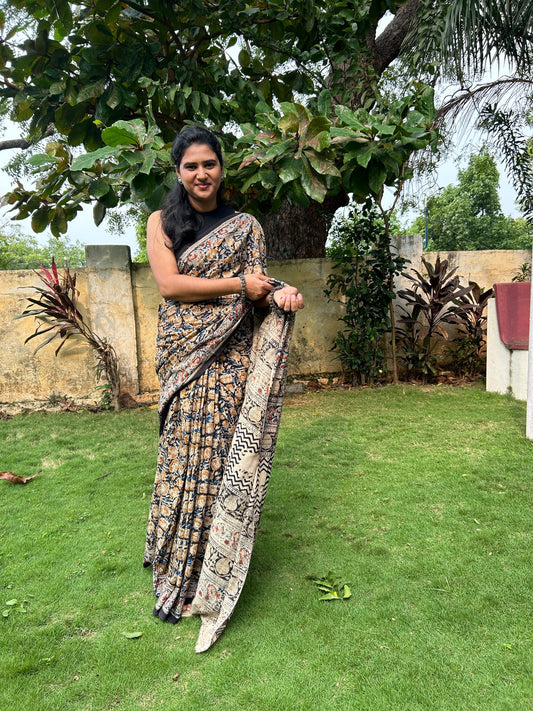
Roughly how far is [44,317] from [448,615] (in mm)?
4415

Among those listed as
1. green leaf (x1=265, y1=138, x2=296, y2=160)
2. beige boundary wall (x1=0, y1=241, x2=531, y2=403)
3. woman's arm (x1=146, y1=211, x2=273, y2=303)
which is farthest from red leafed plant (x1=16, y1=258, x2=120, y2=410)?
woman's arm (x1=146, y1=211, x2=273, y2=303)

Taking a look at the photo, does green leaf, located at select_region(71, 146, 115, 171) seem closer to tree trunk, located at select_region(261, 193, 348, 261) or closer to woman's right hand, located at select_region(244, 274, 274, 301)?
woman's right hand, located at select_region(244, 274, 274, 301)

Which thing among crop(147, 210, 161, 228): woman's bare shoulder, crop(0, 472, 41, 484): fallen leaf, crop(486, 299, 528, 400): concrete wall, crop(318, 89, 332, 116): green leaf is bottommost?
crop(0, 472, 41, 484): fallen leaf

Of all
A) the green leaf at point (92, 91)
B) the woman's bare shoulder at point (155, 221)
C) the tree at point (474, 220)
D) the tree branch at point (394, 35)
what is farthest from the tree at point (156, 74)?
the tree at point (474, 220)

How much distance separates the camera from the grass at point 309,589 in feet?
5.21

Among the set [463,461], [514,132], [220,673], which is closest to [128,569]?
[220,673]

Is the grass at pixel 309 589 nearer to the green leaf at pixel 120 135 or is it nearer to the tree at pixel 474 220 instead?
the green leaf at pixel 120 135

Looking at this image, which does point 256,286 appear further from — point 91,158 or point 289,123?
point 289,123

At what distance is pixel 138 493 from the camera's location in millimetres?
3158

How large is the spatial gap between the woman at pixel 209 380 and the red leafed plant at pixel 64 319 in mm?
3161

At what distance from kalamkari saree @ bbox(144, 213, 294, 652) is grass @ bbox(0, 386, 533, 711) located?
8.6 inches

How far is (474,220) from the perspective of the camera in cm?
2400

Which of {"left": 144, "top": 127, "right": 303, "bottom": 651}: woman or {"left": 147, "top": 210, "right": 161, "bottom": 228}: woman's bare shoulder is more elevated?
{"left": 147, "top": 210, "right": 161, "bottom": 228}: woman's bare shoulder

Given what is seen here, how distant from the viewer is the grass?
1.59m
